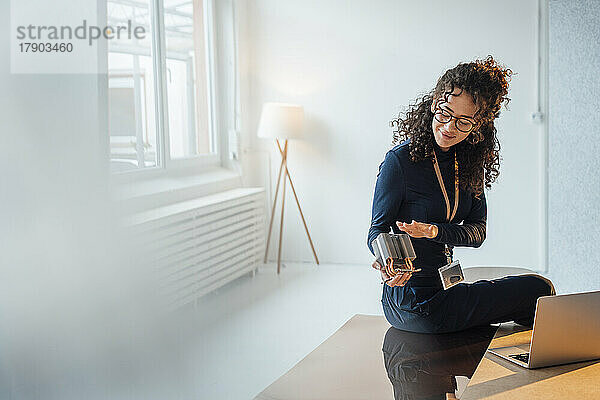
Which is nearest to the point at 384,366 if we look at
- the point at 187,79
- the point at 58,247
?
the point at 58,247

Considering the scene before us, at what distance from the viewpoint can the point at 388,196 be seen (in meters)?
2.23

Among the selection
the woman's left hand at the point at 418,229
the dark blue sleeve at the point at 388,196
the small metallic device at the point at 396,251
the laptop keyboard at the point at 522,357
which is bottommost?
the laptop keyboard at the point at 522,357

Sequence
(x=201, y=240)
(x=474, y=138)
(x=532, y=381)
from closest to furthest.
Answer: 1. (x=532, y=381)
2. (x=474, y=138)
3. (x=201, y=240)

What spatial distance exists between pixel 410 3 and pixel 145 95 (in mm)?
2208

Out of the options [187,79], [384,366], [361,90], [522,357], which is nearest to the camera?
[522,357]

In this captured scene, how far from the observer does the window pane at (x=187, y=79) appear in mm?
4668

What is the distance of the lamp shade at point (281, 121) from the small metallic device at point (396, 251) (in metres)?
3.32

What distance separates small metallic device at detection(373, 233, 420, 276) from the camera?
78.6 inches

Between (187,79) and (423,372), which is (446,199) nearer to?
(423,372)

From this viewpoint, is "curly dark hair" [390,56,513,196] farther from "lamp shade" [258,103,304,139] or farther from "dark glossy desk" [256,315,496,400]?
"lamp shade" [258,103,304,139]

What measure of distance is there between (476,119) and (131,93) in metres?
2.37

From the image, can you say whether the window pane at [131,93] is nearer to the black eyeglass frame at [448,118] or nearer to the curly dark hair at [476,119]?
the curly dark hair at [476,119]

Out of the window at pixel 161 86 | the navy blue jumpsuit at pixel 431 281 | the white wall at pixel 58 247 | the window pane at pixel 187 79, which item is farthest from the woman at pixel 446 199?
the window pane at pixel 187 79

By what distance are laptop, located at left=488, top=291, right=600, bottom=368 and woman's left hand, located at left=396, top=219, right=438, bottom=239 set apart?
0.46 metres
